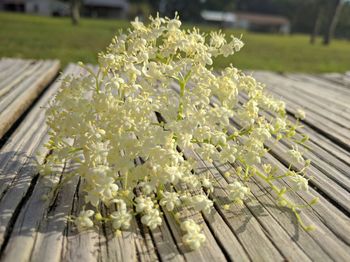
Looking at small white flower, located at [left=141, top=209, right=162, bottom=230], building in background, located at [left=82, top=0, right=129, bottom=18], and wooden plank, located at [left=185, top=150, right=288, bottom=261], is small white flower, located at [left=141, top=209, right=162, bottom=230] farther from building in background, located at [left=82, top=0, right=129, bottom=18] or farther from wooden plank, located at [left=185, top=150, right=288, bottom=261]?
building in background, located at [left=82, top=0, right=129, bottom=18]

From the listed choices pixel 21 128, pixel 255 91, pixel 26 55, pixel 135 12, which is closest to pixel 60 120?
pixel 255 91

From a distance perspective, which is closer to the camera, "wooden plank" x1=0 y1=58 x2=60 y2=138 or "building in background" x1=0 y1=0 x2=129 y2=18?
"wooden plank" x1=0 y1=58 x2=60 y2=138

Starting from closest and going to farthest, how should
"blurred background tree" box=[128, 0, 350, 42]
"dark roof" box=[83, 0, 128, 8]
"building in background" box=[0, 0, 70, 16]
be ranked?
"building in background" box=[0, 0, 70, 16] < "blurred background tree" box=[128, 0, 350, 42] < "dark roof" box=[83, 0, 128, 8]

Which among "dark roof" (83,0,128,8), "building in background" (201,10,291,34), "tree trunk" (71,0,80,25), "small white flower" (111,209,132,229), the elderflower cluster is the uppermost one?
the elderflower cluster

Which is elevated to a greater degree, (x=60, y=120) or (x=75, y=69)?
(x=60, y=120)

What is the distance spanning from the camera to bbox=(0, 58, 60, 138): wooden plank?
3875mm

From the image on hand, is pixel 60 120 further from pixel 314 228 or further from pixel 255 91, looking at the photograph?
pixel 314 228

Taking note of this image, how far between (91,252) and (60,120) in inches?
Answer: 33.2

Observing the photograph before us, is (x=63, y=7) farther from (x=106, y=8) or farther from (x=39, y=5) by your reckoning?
(x=106, y=8)

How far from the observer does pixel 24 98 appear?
4605mm

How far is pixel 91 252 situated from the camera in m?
2.06

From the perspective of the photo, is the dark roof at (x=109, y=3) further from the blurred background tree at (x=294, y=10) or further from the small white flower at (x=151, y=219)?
the small white flower at (x=151, y=219)

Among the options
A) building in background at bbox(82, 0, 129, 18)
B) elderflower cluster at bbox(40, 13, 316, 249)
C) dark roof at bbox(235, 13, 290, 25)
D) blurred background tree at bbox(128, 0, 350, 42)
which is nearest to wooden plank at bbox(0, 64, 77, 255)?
elderflower cluster at bbox(40, 13, 316, 249)

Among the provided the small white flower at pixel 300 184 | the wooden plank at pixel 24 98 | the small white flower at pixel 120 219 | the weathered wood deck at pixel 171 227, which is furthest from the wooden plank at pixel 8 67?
the small white flower at pixel 300 184
